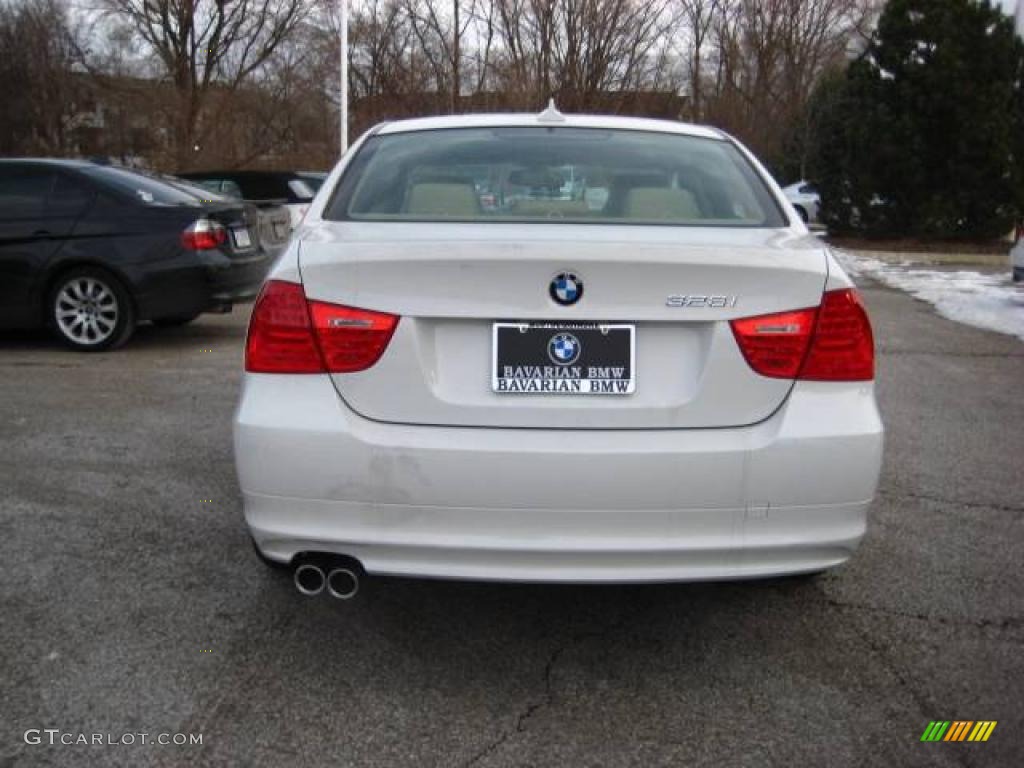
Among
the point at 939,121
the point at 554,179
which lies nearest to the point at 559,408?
the point at 554,179

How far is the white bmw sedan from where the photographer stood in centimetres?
256

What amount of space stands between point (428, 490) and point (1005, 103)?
720 inches

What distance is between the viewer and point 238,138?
113ft

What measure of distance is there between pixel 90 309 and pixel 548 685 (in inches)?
240

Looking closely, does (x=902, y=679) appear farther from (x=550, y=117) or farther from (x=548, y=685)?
(x=550, y=117)

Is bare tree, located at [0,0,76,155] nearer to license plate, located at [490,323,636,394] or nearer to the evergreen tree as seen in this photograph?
the evergreen tree

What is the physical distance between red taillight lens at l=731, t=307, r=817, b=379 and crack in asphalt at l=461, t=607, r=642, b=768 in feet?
3.47

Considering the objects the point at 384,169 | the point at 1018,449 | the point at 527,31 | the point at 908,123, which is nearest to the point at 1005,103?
the point at 908,123

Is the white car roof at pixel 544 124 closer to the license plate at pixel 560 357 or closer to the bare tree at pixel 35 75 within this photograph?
the license plate at pixel 560 357

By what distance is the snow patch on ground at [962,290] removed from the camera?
1044cm

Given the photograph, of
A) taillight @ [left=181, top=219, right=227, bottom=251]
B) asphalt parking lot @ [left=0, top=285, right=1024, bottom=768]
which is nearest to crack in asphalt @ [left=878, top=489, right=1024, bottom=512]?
asphalt parking lot @ [left=0, top=285, right=1024, bottom=768]

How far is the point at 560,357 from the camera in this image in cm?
259

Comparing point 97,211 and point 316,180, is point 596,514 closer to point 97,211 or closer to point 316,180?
point 97,211

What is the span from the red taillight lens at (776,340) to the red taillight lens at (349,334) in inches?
36.3
